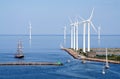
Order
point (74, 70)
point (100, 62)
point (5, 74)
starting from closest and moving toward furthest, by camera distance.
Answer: point (5, 74), point (74, 70), point (100, 62)

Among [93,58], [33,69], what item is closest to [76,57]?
[93,58]

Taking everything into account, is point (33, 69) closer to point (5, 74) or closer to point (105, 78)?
point (5, 74)

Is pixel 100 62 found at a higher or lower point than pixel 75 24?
lower

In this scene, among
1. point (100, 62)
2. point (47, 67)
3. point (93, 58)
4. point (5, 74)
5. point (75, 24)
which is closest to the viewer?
point (5, 74)

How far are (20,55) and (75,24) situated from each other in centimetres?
2180

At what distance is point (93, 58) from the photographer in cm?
8831

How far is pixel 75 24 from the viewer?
114062 mm

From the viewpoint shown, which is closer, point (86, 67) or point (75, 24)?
point (86, 67)

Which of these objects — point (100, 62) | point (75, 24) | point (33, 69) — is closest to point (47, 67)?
point (33, 69)

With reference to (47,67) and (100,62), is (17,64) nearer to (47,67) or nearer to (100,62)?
(47,67)

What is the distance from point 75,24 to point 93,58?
27.3 m

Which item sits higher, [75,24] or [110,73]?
[75,24]

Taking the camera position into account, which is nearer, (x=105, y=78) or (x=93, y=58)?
(x=105, y=78)

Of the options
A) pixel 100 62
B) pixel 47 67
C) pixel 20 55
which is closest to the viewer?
pixel 47 67
